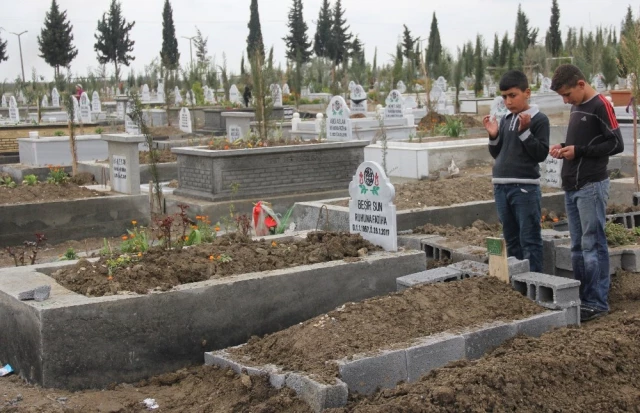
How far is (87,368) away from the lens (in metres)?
5.81

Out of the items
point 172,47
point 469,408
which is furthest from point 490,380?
point 172,47

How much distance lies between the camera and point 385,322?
5707mm

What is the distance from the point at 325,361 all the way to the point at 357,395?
0.30m

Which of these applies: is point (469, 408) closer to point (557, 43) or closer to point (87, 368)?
point (87, 368)

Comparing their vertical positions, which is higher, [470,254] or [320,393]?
[470,254]

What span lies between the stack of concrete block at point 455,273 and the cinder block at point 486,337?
2.58ft

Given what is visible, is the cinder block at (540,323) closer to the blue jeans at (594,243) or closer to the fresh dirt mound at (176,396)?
the blue jeans at (594,243)

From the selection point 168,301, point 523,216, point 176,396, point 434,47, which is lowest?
point 176,396

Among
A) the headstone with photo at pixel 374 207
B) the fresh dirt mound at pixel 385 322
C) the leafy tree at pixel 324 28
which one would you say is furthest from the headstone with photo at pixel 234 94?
the fresh dirt mound at pixel 385 322

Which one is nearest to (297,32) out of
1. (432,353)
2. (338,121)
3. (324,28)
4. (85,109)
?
(324,28)

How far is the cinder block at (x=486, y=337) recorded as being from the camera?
5574 mm

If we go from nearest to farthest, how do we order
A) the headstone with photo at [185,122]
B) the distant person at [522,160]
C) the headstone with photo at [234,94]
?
1. the distant person at [522,160]
2. the headstone with photo at [185,122]
3. the headstone with photo at [234,94]

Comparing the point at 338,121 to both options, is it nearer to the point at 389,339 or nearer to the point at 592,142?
the point at 592,142

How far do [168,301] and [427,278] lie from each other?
5.94 feet
